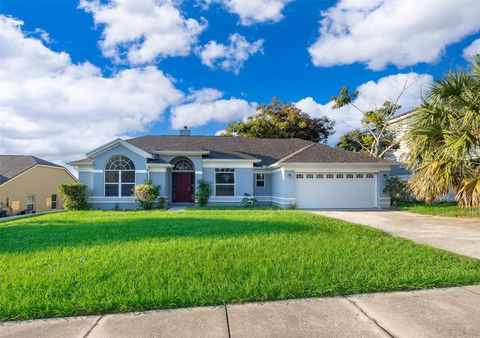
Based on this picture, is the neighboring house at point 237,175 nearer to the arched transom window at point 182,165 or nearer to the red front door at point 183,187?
the arched transom window at point 182,165

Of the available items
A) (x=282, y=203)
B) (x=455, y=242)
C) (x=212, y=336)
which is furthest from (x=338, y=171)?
(x=212, y=336)

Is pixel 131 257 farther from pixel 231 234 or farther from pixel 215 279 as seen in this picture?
pixel 231 234

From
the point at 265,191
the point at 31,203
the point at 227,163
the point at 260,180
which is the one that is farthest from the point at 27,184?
the point at 265,191

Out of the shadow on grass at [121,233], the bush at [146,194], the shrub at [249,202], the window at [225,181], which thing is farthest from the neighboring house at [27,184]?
the shrub at [249,202]

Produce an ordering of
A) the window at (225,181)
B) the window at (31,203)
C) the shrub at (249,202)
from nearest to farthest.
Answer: the shrub at (249,202)
the window at (225,181)
the window at (31,203)

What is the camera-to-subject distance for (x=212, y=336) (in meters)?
2.93

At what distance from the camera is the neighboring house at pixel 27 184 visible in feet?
71.8

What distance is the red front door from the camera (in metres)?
18.9

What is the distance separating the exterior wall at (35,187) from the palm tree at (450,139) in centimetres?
2596

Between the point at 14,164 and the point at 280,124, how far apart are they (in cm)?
2366

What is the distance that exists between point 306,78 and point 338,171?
810 centimetres

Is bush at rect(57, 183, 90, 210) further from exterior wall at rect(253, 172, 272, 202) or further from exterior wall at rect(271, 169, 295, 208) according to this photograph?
exterior wall at rect(271, 169, 295, 208)

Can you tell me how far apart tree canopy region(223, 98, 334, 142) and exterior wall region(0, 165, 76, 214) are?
680 inches

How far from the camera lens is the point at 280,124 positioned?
30.1 meters
